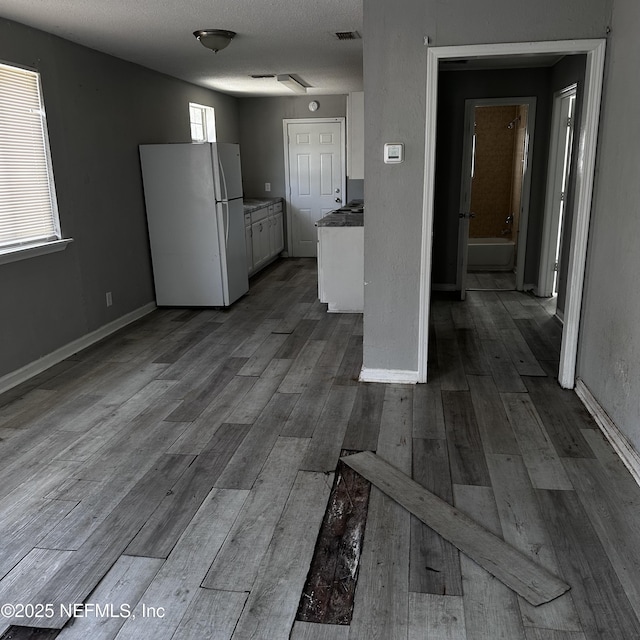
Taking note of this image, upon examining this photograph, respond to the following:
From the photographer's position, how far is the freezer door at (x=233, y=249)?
18.2 ft

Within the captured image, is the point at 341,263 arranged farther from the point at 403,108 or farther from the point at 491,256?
the point at 491,256

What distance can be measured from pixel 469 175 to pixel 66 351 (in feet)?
13.8

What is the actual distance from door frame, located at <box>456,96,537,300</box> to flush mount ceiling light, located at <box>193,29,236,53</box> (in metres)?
2.72

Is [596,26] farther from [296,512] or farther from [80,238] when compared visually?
[80,238]

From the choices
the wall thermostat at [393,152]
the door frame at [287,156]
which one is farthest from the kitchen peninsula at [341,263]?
the door frame at [287,156]

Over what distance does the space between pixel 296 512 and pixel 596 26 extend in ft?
9.62

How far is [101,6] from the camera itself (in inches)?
136

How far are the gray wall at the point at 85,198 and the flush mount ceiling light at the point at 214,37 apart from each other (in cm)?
105

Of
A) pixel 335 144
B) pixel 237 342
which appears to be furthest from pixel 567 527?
pixel 335 144

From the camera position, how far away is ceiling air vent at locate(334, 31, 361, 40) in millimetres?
4320

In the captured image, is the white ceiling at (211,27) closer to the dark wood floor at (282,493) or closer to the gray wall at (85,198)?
the gray wall at (85,198)

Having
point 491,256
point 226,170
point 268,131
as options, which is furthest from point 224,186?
point 491,256

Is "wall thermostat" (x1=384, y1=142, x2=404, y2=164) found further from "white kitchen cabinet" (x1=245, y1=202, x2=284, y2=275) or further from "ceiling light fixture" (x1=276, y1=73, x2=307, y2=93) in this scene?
"white kitchen cabinet" (x1=245, y1=202, x2=284, y2=275)

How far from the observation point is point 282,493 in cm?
250
